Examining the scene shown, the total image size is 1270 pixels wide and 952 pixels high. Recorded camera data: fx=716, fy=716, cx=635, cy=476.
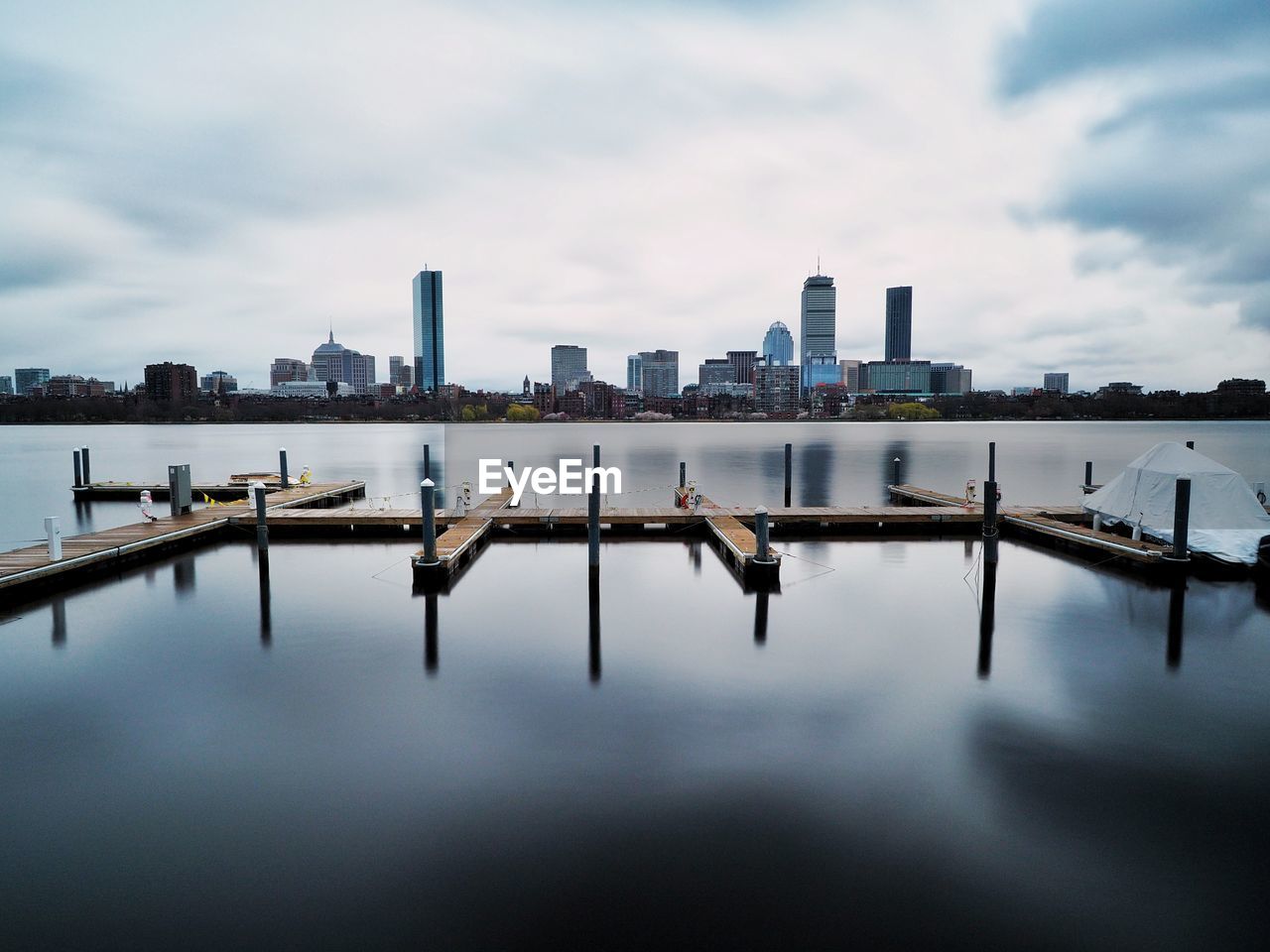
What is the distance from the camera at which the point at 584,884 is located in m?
6.21

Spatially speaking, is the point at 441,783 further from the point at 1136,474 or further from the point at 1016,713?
the point at 1136,474

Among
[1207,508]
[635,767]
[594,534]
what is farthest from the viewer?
[1207,508]

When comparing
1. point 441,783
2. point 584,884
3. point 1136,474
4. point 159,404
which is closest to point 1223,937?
point 584,884

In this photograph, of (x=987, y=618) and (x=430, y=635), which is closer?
(x=430, y=635)

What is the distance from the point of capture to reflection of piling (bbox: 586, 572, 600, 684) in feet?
38.6

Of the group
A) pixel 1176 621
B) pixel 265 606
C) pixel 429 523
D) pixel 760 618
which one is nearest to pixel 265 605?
pixel 265 606

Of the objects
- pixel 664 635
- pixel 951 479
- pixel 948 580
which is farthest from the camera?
pixel 951 479

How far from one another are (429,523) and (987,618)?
1204 centimetres

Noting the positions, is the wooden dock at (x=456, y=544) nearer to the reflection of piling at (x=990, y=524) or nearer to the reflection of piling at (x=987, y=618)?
the reflection of piling at (x=987, y=618)

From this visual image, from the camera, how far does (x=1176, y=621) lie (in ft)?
46.8

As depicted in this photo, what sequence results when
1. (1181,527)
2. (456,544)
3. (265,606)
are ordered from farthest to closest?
(456,544) < (1181,527) < (265,606)

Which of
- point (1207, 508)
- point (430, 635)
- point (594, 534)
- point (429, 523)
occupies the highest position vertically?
point (1207, 508)

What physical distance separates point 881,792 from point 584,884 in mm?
3505

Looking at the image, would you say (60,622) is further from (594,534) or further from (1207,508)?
(1207,508)
